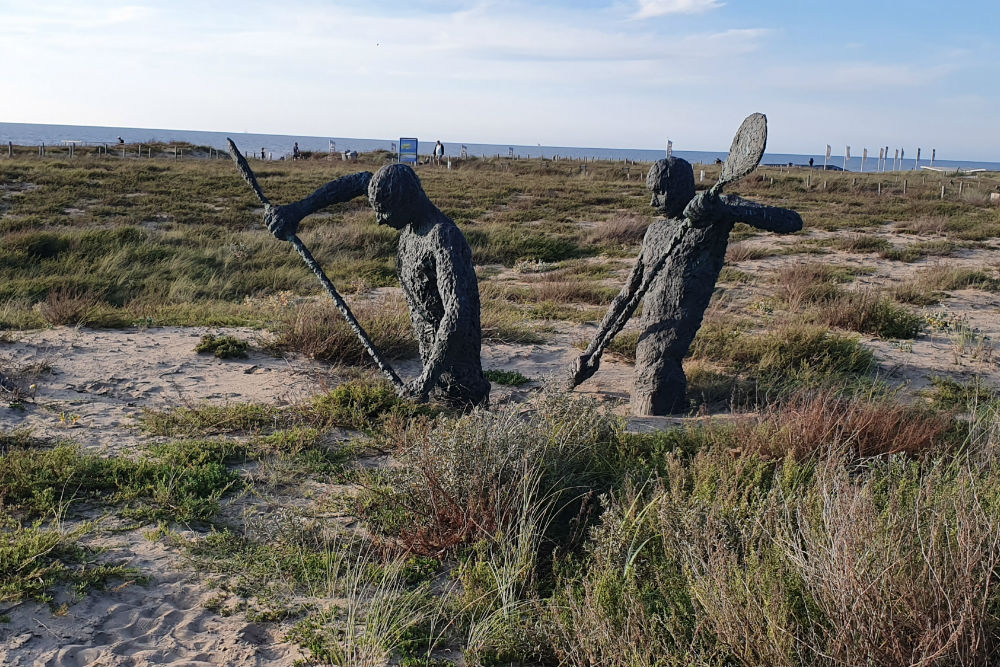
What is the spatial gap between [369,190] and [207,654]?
2.79m

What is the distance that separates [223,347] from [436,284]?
250 cm

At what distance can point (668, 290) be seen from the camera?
5398 mm

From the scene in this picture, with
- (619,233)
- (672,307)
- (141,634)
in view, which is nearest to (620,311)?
(672,307)

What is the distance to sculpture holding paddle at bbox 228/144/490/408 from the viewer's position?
4.66m

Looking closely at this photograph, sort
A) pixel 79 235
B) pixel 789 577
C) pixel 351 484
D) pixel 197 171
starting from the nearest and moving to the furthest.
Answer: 1. pixel 789 577
2. pixel 351 484
3. pixel 79 235
4. pixel 197 171

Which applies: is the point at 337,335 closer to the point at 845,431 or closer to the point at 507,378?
the point at 507,378

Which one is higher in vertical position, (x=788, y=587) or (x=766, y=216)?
(x=766, y=216)

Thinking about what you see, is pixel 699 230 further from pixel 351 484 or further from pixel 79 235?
pixel 79 235

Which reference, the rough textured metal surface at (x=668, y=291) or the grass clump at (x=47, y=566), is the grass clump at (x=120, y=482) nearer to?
the grass clump at (x=47, y=566)

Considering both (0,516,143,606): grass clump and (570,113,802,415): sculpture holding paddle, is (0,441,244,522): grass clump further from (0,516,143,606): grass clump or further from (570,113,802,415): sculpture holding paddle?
(570,113,802,415): sculpture holding paddle

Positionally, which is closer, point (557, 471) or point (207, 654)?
point (207, 654)

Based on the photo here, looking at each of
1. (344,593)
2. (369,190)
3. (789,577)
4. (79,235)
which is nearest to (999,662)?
(789,577)

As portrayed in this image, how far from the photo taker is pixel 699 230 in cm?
524

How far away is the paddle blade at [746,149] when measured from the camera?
416cm
